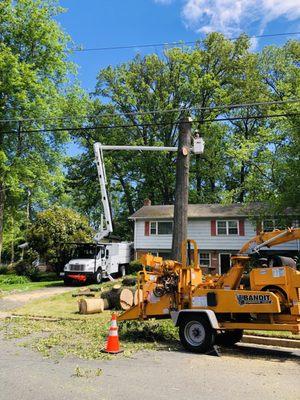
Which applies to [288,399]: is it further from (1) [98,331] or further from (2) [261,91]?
(2) [261,91]

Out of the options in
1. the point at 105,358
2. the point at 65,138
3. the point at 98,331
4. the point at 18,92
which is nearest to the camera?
the point at 105,358

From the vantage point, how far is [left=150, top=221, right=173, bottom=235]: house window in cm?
3447

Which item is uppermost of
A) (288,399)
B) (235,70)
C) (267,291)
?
(235,70)

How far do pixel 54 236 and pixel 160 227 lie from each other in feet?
28.0

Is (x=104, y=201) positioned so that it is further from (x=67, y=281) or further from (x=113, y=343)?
(x=67, y=281)

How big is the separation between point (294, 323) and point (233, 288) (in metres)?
1.51

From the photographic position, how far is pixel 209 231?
3331 cm

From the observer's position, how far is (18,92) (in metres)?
25.7

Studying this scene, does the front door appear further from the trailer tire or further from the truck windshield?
the truck windshield

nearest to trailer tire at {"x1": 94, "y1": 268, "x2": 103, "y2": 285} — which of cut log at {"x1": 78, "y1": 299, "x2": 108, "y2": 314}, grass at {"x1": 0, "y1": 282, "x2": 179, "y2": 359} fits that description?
grass at {"x1": 0, "y1": 282, "x2": 179, "y2": 359}

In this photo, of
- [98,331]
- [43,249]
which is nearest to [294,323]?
[98,331]

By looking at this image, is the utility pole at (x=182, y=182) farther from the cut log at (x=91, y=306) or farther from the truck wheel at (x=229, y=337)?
the truck wheel at (x=229, y=337)

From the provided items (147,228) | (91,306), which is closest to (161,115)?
(147,228)

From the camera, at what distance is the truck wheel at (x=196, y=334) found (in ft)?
30.5
